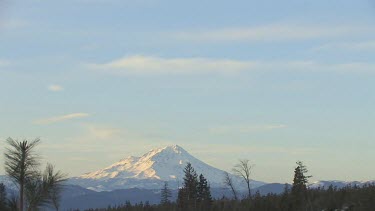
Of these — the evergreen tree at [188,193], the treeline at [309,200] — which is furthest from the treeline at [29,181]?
the evergreen tree at [188,193]

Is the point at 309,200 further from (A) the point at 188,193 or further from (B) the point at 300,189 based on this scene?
(A) the point at 188,193

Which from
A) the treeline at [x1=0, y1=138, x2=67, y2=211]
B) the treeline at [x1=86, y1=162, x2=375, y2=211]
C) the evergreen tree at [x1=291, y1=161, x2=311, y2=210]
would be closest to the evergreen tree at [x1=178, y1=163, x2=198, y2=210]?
the treeline at [x1=86, y1=162, x2=375, y2=211]

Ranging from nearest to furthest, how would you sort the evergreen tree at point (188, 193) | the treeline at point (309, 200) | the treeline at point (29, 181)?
the treeline at point (29, 181) → the treeline at point (309, 200) → the evergreen tree at point (188, 193)

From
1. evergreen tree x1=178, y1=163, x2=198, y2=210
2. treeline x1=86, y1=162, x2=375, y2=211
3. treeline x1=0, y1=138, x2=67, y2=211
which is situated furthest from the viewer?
evergreen tree x1=178, y1=163, x2=198, y2=210

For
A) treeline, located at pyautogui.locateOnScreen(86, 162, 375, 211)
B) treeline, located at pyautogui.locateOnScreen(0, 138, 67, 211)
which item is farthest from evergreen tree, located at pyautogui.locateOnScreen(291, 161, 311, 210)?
treeline, located at pyautogui.locateOnScreen(0, 138, 67, 211)

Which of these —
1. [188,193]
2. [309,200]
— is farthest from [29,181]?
[188,193]

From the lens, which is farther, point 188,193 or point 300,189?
point 188,193

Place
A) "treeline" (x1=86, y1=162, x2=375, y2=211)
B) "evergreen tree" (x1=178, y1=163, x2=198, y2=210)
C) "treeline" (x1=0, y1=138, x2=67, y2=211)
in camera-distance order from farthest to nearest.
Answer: "evergreen tree" (x1=178, y1=163, x2=198, y2=210) < "treeline" (x1=86, y1=162, x2=375, y2=211) < "treeline" (x1=0, y1=138, x2=67, y2=211)

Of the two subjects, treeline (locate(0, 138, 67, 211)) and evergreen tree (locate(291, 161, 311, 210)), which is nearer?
treeline (locate(0, 138, 67, 211))

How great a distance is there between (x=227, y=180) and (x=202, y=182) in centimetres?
508

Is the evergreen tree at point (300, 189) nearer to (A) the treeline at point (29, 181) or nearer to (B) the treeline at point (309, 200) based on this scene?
(B) the treeline at point (309, 200)

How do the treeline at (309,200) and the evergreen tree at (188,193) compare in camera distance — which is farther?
the evergreen tree at (188,193)

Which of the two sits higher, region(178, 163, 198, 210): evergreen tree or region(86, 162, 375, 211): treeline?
region(178, 163, 198, 210): evergreen tree

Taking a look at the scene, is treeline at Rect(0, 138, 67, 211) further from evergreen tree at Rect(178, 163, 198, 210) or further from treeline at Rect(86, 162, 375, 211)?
evergreen tree at Rect(178, 163, 198, 210)
